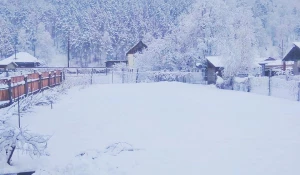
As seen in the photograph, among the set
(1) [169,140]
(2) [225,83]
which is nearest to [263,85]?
(2) [225,83]

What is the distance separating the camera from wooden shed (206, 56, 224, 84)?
110 ft

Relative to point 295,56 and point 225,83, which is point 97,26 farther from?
point 225,83

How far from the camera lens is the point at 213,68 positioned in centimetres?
3469

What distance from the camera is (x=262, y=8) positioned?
13262 cm

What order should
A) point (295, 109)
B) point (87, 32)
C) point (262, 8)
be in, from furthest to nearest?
point (262, 8) < point (87, 32) < point (295, 109)

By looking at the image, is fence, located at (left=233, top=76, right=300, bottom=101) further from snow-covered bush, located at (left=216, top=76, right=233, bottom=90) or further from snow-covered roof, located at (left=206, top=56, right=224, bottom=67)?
snow-covered roof, located at (left=206, top=56, right=224, bottom=67)

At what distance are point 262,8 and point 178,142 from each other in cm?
13549

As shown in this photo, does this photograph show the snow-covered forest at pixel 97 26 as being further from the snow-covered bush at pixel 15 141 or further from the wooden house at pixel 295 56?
the snow-covered bush at pixel 15 141

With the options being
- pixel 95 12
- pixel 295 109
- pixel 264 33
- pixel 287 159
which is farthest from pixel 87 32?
pixel 287 159

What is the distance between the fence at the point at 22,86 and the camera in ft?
40.5

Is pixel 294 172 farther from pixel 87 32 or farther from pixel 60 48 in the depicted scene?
pixel 60 48

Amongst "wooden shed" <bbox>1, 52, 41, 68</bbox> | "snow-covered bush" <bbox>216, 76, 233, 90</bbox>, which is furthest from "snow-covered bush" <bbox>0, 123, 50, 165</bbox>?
"wooden shed" <bbox>1, 52, 41, 68</bbox>

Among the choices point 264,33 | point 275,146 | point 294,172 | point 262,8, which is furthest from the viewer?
point 262,8

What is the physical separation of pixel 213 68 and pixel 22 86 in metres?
23.6
